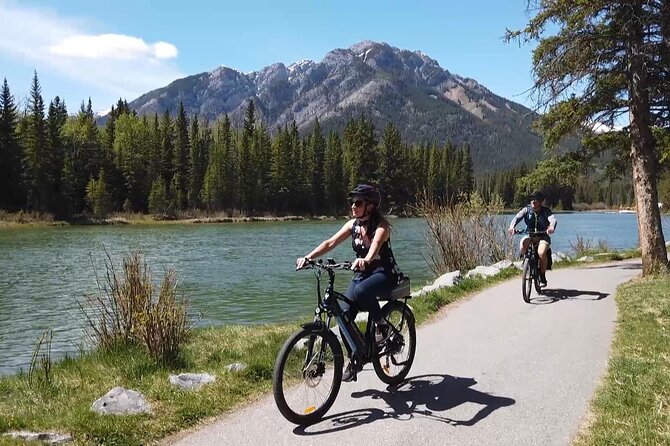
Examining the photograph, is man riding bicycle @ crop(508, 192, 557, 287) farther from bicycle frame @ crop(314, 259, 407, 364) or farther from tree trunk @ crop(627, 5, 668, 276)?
bicycle frame @ crop(314, 259, 407, 364)

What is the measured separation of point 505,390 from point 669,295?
6.65 meters

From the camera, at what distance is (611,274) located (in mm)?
16188

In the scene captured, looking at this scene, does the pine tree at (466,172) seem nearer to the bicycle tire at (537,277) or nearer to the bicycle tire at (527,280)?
the bicycle tire at (537,277)

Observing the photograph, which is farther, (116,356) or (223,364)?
(116,356)

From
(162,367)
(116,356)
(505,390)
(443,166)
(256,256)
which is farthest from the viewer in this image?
(443,166)

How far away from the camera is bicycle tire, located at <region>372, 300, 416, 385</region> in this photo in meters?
6.29

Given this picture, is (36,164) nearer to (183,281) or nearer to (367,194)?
(183,281)

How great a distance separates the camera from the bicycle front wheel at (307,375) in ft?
17.3

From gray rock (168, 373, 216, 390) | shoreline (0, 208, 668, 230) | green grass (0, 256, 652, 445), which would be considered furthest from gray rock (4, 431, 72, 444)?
shoreline (0, 208, 668, 230)

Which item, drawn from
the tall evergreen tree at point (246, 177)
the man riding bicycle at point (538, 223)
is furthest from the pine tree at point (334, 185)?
the man riding bicycle at point (538, 223)

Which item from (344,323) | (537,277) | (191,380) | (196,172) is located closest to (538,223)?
(537,277)

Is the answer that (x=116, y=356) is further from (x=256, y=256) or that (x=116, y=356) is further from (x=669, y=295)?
(x=256, y=256)

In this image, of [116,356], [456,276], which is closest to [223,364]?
[116,356]

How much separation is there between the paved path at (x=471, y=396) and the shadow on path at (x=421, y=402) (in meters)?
0.01
